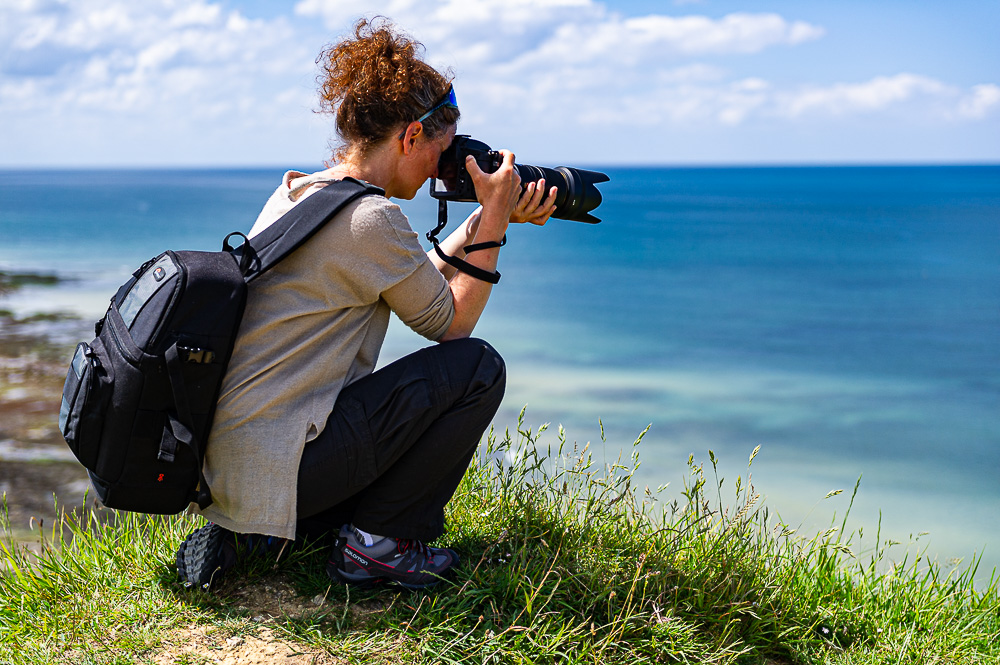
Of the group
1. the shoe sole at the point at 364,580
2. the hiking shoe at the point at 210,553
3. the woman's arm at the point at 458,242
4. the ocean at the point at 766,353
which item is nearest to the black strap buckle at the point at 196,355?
the hiking shoe at the point at 210,553

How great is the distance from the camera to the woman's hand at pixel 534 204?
2418mm

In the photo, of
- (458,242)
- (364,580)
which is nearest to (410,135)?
(458,242)

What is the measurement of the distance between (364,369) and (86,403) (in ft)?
2.13

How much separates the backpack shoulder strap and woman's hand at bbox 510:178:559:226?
567 millimetres

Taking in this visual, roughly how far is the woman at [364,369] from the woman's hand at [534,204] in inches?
2.4

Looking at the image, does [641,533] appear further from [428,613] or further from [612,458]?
[612,458]

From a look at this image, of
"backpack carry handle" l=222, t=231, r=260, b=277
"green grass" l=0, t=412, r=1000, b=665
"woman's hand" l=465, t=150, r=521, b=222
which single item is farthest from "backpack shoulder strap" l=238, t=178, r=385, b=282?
"green grass" l=0, t=412, r=1000, b=665

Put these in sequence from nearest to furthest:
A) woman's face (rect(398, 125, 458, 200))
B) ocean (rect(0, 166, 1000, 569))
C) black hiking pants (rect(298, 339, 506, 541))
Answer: black hiking pants (rect(298, 339, 506, 541)), woman's face (rect(398, 125, 458, 200)), ocean (rect(0, 166, 1000, 569))

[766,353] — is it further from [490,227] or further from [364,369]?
[364,369]

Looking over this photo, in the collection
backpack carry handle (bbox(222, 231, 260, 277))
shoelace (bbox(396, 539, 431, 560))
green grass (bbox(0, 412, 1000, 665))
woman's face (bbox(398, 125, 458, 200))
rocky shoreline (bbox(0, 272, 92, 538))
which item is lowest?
rocky shoreline (bbox(0, 272, 92, 538))

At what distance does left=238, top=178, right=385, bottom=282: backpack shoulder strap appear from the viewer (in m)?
1.91

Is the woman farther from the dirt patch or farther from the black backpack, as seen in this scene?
the dirt patch

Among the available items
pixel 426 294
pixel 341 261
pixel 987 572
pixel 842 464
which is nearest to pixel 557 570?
pixel 426 294

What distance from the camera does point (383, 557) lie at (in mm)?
2146
